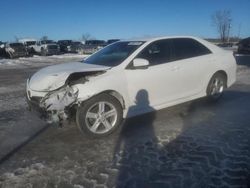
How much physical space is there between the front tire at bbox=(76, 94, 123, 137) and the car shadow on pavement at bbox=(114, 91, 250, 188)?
0.31m

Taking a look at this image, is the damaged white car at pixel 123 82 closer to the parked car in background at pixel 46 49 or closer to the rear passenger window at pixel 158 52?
the rear passenger window at pixel 158 52

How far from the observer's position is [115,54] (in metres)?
5.71

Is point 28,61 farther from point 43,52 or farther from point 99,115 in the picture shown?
point 99,115

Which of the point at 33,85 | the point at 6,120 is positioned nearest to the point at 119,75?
the point at 33,85

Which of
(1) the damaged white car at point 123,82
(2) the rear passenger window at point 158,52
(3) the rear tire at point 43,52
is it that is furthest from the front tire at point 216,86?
(3) the rear tire at point 43,52

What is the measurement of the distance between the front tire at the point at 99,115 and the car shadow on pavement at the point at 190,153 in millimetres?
311

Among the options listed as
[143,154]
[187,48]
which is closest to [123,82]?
[143,154]

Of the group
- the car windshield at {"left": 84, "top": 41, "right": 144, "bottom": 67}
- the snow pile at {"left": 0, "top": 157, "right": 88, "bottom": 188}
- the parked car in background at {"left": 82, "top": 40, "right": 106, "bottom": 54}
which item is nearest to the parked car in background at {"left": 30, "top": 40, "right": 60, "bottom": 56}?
the parked car in background at {"left": 82, "top": 40, "right": 106, "bottom": 54}

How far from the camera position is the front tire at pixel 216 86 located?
21.7 feet

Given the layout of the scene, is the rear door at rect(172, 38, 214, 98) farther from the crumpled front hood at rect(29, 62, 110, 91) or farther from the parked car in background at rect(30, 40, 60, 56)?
the parked car in background at rect(30, 40, 60, 56)

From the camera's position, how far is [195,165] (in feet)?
12.3

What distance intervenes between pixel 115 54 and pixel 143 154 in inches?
91.4

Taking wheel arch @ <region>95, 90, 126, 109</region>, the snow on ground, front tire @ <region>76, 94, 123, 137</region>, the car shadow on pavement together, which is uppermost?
wheel arch @ <region>95, 90, 126, 109</region>

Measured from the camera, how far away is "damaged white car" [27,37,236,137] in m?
4.58
